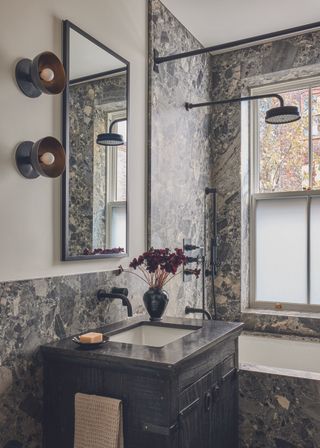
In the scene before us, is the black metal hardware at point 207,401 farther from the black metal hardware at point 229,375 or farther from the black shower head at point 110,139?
the black shower head at point 110,139

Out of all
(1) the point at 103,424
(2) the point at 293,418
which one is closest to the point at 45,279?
(1) the point at 103,424

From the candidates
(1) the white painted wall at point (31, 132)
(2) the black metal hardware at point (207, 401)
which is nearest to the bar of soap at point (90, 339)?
(1) the white painted wall at point (31, 132)

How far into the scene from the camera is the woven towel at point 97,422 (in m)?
1.63

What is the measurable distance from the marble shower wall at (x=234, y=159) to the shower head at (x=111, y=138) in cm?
156

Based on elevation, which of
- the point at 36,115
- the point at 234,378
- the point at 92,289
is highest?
the point at 36,115

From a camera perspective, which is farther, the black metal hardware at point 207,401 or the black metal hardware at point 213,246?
the black metal hardware at point 213,246

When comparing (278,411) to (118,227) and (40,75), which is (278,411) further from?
(40,75)

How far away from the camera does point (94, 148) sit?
224 centimetres

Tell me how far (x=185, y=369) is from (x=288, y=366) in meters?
2.03

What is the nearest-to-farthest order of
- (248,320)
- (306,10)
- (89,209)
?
(89,209)
(306,10)
(248,320)

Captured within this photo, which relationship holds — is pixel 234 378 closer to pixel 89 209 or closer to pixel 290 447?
pixel 290 447

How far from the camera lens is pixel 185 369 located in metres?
1.71

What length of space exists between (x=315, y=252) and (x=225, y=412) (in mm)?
1937

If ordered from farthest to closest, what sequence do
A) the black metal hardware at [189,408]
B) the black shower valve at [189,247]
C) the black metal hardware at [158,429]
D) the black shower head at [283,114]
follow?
the black shower valve at [189,247], the black shower head at [283,114], the black metal hardware at [189,408], the black metal hardware at [158,429]
